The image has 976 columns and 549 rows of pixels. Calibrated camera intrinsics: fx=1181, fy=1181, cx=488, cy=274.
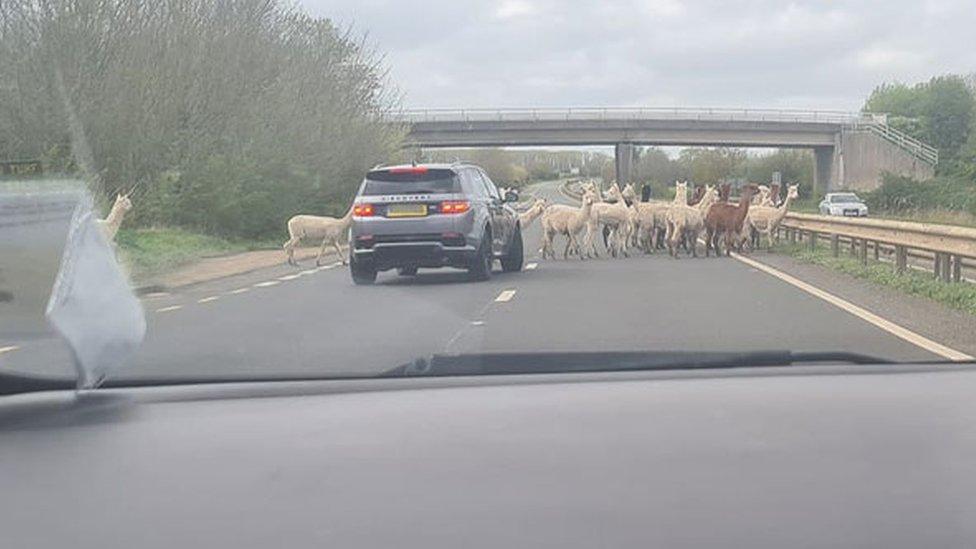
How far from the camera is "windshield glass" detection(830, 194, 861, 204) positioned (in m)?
14.4

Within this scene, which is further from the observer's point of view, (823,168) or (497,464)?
(823,168)

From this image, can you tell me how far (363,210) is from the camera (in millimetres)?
9164

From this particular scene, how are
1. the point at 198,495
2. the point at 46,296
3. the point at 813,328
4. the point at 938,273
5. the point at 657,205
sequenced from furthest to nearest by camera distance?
the point at 657,205
the point at 938,273
the point at 813,328
the point at 46,296
the point at 198,495

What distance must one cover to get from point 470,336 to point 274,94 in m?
2.08

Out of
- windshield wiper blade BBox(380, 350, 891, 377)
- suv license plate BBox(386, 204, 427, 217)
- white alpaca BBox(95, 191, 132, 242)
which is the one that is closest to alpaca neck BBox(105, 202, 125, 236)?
white alpaca BBox(95, 191, 132, 242)

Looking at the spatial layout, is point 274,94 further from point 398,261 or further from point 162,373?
point 162,373

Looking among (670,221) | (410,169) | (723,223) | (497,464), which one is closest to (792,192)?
(670,221)

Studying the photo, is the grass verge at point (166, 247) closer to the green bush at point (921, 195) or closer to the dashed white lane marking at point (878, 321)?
the dashed white lane marking at point (878, 321)

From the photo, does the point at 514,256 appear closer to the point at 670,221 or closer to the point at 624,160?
the point at 624,160

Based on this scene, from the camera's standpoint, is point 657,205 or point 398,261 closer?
point 398,261

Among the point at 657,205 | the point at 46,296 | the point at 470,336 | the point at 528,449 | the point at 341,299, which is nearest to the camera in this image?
the point at 528,449

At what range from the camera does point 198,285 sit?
911 cm

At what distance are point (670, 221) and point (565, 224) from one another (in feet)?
9.36

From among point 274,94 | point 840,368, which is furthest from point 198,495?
point 274,94
